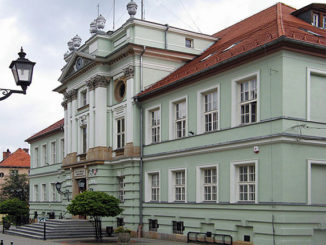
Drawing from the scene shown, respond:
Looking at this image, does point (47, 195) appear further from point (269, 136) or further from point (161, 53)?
point (269, 136)

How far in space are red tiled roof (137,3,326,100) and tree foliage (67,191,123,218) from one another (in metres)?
6.26

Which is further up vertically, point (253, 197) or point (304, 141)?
point (304, 141)

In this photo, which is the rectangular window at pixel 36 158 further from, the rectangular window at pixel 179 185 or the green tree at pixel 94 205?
the rectangular window at pixel 179 185

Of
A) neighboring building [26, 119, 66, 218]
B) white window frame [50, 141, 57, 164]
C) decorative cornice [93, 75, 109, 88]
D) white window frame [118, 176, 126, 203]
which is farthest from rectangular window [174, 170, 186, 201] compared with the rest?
white window frame [50, 141, 57, 164]

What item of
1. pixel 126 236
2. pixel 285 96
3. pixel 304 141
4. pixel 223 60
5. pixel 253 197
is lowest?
pixel 126 236

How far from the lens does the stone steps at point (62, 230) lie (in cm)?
2983

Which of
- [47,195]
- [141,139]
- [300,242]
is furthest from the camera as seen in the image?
[47,195]

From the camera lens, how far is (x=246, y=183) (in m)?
21.9

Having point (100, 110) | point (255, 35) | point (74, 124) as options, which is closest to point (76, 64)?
point (74, 124)

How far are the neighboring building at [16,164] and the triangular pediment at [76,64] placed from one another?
48347mm

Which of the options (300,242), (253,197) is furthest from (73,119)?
(300,242)

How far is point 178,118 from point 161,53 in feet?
17.4

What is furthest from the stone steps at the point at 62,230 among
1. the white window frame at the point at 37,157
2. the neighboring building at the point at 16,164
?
the neighboring building at the point at 16,164

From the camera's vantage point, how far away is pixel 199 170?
25.0 meters
